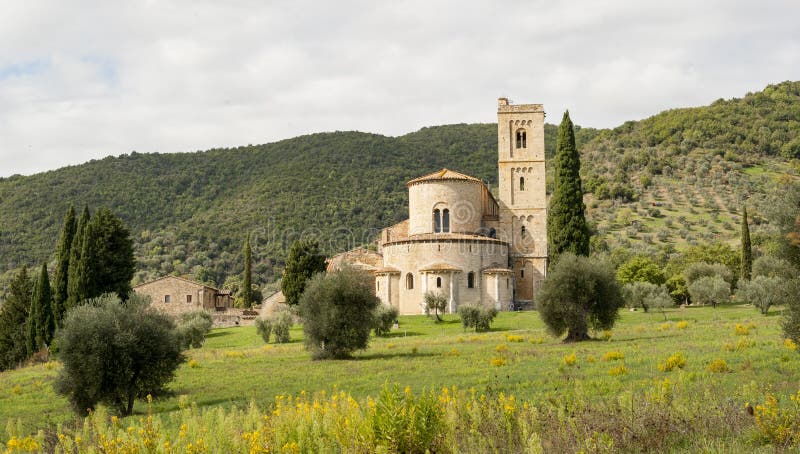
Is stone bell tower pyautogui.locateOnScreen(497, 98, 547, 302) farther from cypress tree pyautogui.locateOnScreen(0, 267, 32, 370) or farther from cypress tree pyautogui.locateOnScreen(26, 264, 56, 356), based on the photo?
cypress tree pyautogui.locateOnScreen(0, 267, 32, 370)

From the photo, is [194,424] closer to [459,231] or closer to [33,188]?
[459,231]

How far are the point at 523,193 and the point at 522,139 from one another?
4421mm

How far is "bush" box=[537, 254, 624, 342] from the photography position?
1191 inches

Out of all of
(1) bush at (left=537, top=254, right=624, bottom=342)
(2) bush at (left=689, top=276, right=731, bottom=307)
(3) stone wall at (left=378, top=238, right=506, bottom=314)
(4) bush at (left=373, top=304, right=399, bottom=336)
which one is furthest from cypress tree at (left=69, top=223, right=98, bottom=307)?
(2) bush at (left=689, top=276, right=731, bottom=307)

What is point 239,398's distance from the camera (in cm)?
1919

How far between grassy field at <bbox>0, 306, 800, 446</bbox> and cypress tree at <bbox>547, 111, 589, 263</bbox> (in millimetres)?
12863

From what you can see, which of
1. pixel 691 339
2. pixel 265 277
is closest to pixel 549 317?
pixel 691 339

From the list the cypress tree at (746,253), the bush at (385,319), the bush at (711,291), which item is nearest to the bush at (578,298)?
the bush at (385,319)

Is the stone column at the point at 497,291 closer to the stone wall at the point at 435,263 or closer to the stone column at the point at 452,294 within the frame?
the stone wall at the point at 435,263

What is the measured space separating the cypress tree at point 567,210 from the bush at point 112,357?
31236 mm

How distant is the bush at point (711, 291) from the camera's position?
2088 inches

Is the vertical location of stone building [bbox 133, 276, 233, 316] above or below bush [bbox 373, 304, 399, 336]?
above

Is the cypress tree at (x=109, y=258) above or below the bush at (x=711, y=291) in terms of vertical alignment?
above

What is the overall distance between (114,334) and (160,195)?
10006 cm
